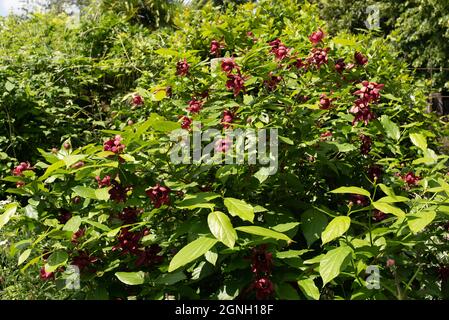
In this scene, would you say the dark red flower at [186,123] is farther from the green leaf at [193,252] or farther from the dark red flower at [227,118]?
the green leaf at [193,252]

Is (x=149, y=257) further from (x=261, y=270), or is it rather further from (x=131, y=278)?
(x=261, y=270)

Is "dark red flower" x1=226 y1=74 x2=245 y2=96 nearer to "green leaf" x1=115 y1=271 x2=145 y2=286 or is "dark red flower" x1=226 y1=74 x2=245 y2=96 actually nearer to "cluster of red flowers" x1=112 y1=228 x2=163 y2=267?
"cluster of red flowers" x1=112 y1=228 x2=163 y2=267

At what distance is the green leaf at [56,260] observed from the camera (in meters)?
1.23

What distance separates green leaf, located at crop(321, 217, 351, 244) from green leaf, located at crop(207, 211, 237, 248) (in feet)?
0.76

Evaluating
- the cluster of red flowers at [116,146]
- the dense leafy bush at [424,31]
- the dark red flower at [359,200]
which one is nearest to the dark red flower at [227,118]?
the cluster of red flowers at [116,146]

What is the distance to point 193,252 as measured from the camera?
3.55 feet

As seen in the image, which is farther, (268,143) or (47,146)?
(47,146)

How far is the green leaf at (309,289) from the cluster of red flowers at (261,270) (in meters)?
0.08

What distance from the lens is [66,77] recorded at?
4387 mm

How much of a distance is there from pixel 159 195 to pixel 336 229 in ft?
1.62
